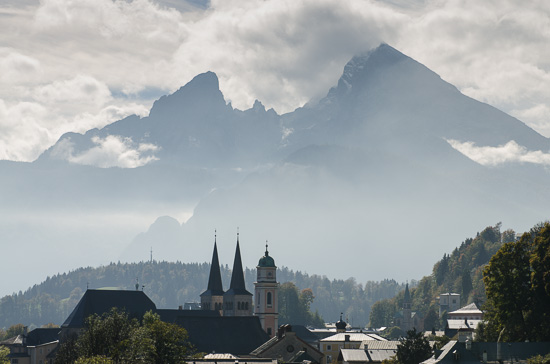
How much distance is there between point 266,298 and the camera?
192 m

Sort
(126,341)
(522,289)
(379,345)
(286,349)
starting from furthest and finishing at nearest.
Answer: (379,345) → (286,349) → (522,289) → (126,341)

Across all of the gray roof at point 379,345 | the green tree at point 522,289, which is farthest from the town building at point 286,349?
the green tree at point 522,289

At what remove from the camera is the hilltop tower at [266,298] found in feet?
631

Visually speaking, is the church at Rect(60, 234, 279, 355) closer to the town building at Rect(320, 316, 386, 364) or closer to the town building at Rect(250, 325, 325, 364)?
the town building at Rect(320, 316, 386, 364)

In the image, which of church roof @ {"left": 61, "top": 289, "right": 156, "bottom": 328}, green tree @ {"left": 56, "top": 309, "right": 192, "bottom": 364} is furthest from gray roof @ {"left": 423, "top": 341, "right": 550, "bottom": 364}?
church roof @ {"left": 61, "top": 289, "right": 156, "bottom": 328}

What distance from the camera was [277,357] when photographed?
494ft

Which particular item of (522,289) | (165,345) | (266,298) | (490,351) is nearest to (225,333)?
(266,298)

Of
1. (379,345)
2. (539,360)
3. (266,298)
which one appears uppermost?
(266,298)

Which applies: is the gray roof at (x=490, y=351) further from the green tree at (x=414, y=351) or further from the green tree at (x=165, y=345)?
the green tree at (x=165, y=345)

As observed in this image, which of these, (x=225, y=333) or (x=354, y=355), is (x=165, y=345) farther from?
(x=225, y=333)

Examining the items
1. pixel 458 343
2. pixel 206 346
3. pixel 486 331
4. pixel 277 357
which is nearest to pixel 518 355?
pixel 458 343

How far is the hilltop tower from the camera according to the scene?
19227cm

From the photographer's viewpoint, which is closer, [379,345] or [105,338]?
[105,338]

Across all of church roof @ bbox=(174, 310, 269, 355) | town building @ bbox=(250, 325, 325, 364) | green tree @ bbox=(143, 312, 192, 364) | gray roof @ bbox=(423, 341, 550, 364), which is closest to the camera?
gray roof @ bbox=(423, 341, 550, 364)
